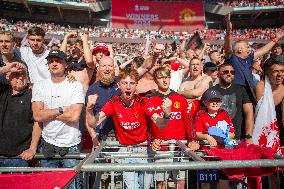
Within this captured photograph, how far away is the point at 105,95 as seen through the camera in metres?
4.14

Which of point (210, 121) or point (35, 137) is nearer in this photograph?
point (35, 137)

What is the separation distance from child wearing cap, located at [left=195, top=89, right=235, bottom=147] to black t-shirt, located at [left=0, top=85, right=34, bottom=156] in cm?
193

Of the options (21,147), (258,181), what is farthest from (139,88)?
(258,181)

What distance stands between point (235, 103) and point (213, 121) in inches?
21.2

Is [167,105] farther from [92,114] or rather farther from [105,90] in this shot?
[105,90]

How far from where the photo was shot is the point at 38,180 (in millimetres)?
1911

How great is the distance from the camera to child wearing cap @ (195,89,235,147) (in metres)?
3.67

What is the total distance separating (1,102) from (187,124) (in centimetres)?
217

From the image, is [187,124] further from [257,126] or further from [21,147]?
[21,147]

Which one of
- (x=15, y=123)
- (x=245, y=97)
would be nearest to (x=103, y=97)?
(x=15, y=123)

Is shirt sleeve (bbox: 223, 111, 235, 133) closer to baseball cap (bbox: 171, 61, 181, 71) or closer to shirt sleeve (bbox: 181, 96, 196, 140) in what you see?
shirt sleeve (bbox: 181, 96, 196, 140)

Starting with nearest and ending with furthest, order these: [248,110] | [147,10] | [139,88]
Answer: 1. [248,110]
2. [139,88]
3. [147,10]

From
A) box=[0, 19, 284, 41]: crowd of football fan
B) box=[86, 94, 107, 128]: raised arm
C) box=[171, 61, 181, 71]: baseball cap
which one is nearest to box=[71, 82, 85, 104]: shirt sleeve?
box=[86, 94, 107, 128]: raised arm

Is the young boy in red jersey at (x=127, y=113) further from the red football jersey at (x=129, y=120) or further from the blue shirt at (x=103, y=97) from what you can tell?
the blue shirt at (x=103, y=97)
